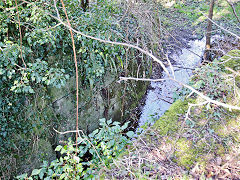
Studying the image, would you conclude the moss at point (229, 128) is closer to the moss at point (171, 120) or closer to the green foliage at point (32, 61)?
the moss at point (171, 120)

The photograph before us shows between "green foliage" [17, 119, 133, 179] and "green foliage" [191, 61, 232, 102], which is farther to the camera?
"green foliage" [191, 61, 232, 102]

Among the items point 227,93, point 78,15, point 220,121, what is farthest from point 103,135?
point 78,15

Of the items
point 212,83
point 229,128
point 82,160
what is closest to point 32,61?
point 82,160

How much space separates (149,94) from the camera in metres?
5.07

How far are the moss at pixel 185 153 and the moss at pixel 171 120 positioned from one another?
0.63 feet

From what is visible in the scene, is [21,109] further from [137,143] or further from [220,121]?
[220,121]

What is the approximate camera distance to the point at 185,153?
2.11 metres

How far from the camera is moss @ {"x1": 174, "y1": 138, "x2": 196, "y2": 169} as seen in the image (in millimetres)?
2016

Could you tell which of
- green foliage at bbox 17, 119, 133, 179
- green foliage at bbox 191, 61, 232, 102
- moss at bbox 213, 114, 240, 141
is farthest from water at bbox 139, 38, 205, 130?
green foliage at bbox 17, 119, 133, 179

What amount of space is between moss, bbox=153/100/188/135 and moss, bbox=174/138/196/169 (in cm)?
19

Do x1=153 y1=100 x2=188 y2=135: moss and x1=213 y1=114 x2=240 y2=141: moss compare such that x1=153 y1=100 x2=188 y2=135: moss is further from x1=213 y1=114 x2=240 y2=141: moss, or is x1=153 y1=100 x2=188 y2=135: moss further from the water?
the water

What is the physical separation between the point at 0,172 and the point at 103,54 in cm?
228

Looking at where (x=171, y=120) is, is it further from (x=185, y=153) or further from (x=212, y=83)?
(x=212, y=83)

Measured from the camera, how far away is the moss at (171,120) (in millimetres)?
2367
